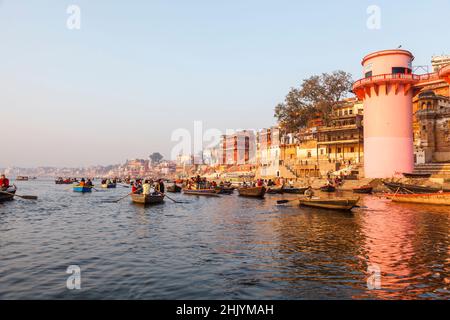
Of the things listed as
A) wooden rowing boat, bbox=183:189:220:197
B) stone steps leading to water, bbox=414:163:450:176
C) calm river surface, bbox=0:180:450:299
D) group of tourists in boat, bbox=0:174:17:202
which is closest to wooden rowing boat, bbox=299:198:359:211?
calm river surface, bbox=0:180:450:299

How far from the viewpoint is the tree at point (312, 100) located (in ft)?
252

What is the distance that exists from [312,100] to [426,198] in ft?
166

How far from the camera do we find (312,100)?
8031cm

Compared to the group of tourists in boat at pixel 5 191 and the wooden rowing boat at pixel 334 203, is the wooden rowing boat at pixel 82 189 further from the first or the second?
the wooden rowing boat at pixel 334 203

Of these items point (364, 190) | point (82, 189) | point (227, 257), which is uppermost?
point (82, 189)

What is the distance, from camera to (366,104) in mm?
51406

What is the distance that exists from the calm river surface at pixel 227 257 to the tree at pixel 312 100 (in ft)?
189

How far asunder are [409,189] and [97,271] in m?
35.2

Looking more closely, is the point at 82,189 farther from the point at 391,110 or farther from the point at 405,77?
the point at 405,77

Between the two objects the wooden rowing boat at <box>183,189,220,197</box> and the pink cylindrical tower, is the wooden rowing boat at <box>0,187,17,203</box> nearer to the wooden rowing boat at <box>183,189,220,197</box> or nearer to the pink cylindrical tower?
the wooden rowing boat at <box>183,189,220,197</box>

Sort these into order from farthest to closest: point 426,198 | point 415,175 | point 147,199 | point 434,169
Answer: point 434,169 → point 415,175 → point 426,198 → point 147,199

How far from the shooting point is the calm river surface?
944 cm

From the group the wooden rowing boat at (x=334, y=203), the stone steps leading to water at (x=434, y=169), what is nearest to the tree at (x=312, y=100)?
the stone steps leading to water at (x=434, y=169)

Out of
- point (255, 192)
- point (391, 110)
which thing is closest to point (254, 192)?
point (255, 192)
